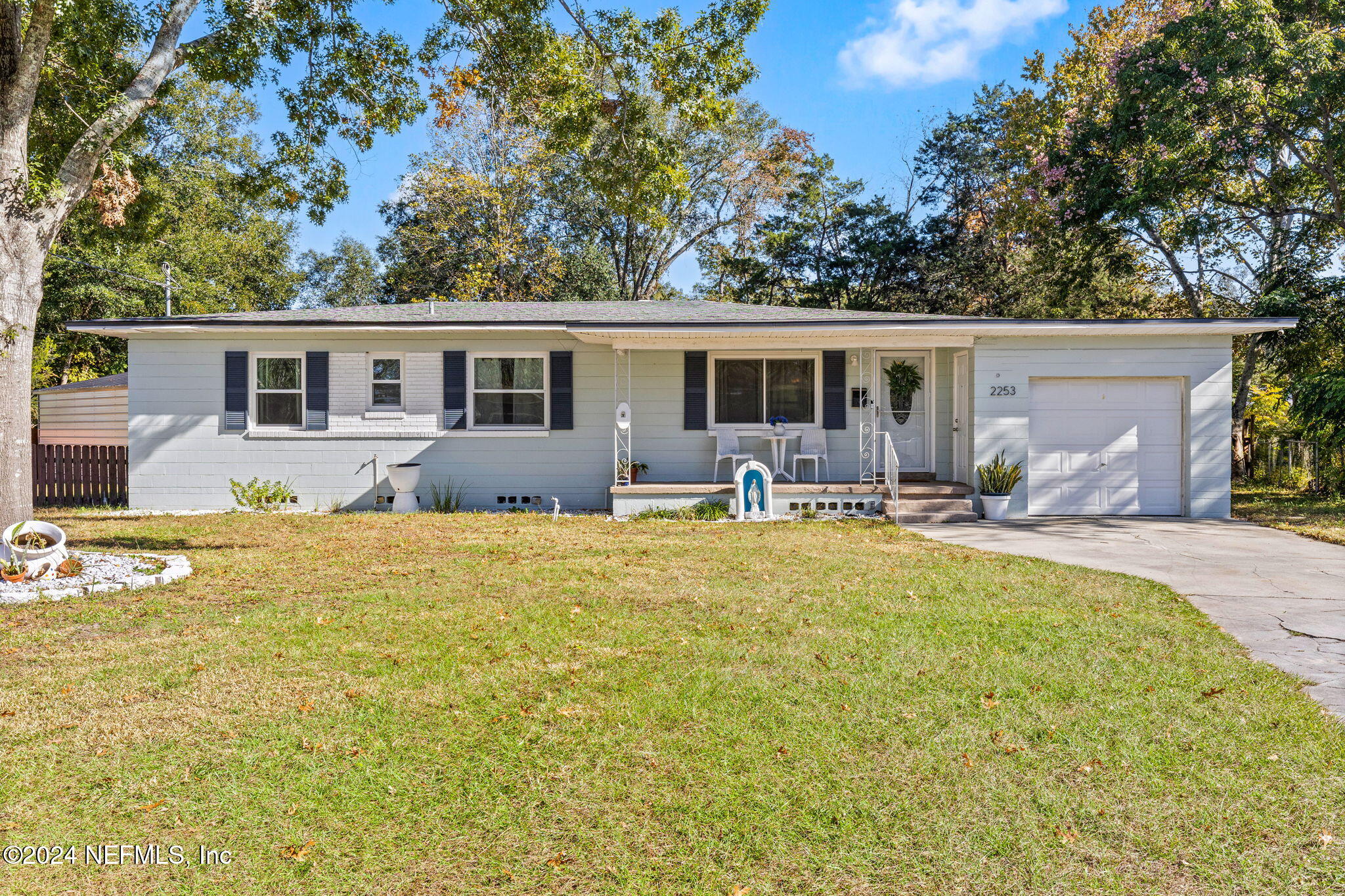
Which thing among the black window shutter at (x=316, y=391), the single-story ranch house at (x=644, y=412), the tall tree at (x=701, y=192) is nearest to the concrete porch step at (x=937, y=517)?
the single-story ranch house at (x=644, y=412)

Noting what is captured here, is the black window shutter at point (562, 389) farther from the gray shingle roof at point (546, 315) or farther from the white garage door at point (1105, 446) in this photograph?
the white garage door at point (1105, 446)

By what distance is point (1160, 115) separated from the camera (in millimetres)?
13617

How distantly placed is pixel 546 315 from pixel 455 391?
1.98 metres

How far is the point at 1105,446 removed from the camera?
37.9 ft

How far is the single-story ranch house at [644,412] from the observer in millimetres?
11367

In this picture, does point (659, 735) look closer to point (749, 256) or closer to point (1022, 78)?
point (1022, 78)

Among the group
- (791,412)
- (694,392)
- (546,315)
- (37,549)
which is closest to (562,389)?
(546,315)

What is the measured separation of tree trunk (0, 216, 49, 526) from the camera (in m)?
6.59

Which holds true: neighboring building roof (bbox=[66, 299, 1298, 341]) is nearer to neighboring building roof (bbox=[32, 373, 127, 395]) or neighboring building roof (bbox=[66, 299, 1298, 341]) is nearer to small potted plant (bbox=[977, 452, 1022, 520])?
small potted plant (bbox=[977, 452, 1022, 520])

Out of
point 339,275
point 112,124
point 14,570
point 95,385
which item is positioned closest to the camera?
point 14,570

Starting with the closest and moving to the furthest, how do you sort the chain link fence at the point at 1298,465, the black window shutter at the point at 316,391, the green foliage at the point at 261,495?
the green foliage at the point at 261,495 → the black window shutter at the point at 316,391 → the chain link fence at the point at 1298,465

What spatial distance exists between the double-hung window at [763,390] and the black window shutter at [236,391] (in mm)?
7422

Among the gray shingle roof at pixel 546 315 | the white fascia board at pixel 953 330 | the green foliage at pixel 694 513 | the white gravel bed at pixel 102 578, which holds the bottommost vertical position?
the white gravel bed at pixel 102 578

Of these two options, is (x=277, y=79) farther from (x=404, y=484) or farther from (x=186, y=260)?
(x=186, y=260)
